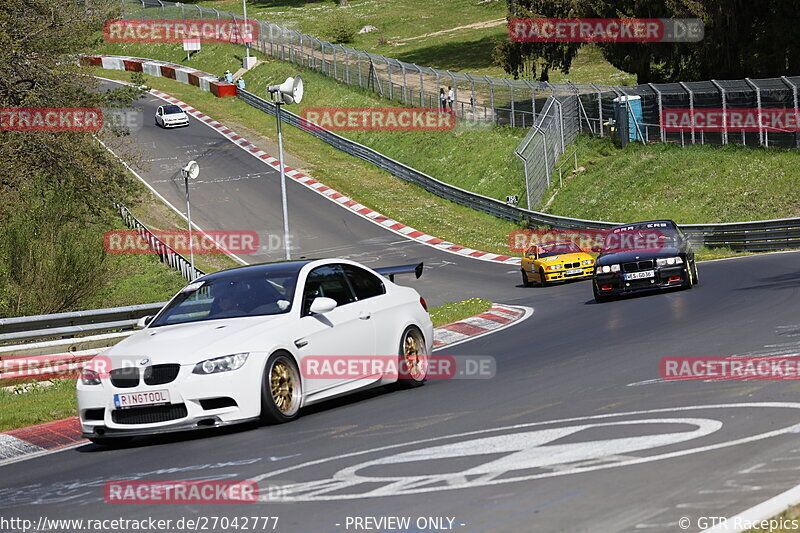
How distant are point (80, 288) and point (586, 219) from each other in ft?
76.4

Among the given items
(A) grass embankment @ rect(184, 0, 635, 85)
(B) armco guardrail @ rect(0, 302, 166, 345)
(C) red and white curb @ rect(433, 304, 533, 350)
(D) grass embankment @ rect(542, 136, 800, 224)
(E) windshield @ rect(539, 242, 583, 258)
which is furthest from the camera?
(A) grass embankment @ rect(184, 0, 635, 85)

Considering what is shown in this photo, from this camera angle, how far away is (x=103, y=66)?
8094 centimetres

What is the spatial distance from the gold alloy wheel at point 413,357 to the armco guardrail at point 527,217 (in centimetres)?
2427

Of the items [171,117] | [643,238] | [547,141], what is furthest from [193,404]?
[171,117]

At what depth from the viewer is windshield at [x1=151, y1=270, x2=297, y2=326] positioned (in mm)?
10250

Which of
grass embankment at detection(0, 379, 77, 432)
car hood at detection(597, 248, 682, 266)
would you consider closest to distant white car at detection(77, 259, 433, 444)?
grass embankment at detection(0, 379, 77, 432)

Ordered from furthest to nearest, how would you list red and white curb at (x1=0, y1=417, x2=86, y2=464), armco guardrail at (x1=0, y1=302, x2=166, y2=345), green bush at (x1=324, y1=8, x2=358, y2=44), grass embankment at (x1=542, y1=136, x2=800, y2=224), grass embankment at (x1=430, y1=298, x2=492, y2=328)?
1. green bush at (x1=324, y1=8, x2=358, y2=44)
2. grass embankment at (x1=542, y1=136, x2=800, y2=224)
3. grass embankment at (x1=430, y1=298, x2=492, y2=328)
4. armco guardrail at (x1=0, y1=302, x2=166, y2=345)
5. red and white curb at (x1=0, y1=417, x2=86, y2=464)

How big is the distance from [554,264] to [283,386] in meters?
20.6

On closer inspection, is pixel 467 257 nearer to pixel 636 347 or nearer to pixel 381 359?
pixel 636 347

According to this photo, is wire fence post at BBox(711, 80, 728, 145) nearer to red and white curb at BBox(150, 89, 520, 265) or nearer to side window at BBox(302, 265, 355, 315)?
red and white curb at BBox(150, 89, 520, 265)

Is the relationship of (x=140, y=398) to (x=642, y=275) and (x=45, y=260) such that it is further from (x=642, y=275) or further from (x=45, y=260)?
(x=45, y=260)

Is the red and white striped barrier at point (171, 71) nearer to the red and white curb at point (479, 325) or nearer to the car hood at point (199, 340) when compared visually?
the red and white curb at point (479, 325)

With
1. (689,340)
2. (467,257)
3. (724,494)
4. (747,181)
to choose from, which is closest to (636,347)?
(689,340)

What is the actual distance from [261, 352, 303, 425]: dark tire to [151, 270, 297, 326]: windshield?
64cm
